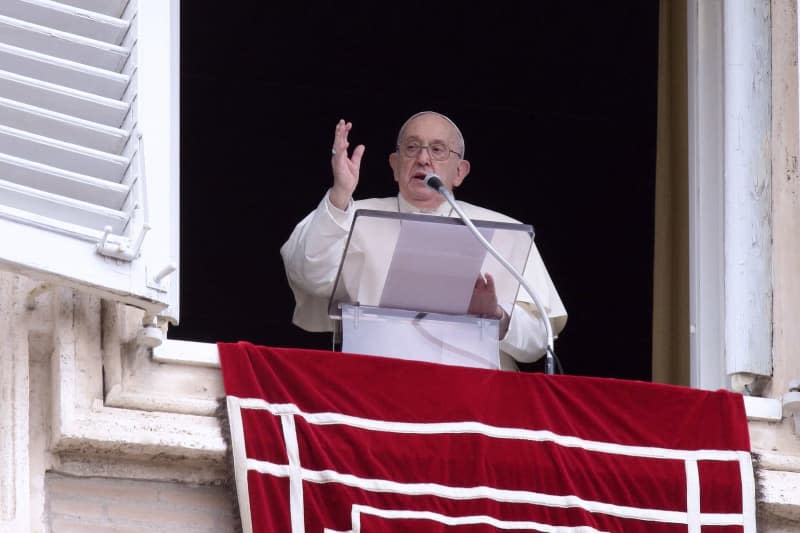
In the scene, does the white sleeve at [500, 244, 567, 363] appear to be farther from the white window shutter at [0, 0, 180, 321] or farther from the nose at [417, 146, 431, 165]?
the white window shutter at [0, 0, 180, 321]

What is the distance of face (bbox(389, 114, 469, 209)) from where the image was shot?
24.3 feet

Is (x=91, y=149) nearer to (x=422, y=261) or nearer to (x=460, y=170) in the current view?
(x=422, y=261)

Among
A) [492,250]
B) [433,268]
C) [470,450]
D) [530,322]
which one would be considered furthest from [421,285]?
[530,322]

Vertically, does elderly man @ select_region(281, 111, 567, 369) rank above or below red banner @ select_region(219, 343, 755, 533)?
above

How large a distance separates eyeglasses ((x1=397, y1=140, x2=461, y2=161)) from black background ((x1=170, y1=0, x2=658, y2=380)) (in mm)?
1829

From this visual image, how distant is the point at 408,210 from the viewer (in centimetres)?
747

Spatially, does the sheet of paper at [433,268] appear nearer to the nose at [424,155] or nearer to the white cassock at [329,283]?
the white cassock at [329,283]

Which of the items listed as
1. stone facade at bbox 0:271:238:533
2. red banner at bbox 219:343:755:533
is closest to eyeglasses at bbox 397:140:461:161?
red banner at bbox 219:343:755:533

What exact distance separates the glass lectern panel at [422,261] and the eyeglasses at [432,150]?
113 centimetres

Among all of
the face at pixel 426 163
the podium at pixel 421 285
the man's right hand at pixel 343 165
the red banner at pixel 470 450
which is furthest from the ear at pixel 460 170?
the red banner at pixel 470 450

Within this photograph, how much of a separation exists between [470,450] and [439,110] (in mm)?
3562

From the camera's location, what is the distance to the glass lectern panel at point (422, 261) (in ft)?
20.2

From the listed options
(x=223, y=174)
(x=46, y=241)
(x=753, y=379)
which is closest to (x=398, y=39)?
(x=223, y=174)

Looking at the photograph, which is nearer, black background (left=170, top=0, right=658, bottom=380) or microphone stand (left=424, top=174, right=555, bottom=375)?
microphone stand (left=424, top=174, right=555, bottom=375)
